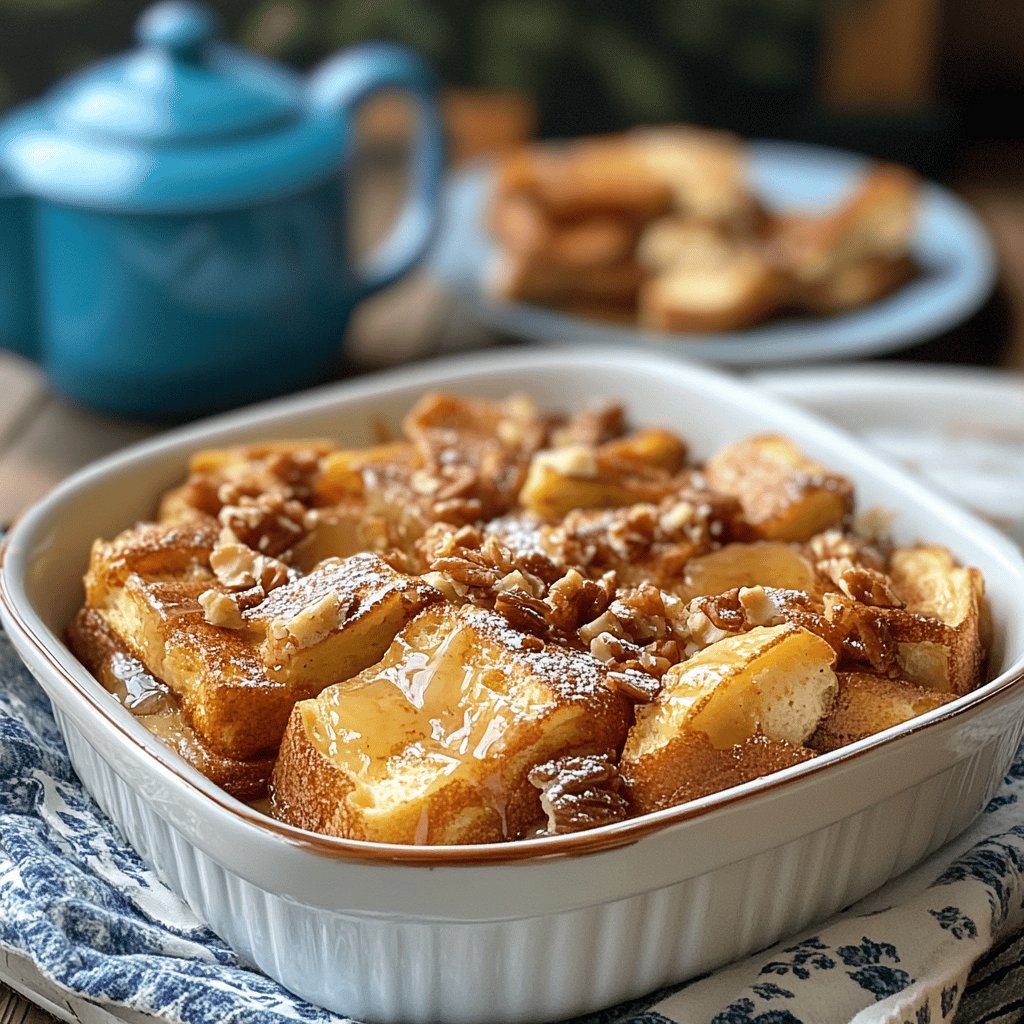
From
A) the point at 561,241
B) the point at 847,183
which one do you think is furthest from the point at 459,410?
the point at 847,183

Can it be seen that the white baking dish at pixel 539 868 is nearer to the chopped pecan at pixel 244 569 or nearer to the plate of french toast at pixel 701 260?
the chopped pecan at pixel 244 569

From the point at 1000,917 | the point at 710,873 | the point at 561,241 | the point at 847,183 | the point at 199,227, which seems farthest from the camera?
the point at 847,183

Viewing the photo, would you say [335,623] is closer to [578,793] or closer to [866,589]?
[578,793]

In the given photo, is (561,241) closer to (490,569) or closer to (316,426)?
(316,426)

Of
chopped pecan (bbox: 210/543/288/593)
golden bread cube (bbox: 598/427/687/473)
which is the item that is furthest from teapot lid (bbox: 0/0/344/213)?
chopped pecan (bbox: 210/543/288/593)

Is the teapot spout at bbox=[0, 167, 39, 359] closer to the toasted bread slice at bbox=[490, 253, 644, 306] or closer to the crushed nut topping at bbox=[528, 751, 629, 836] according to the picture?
the toasted bread slice at bbox=[490, 253, 644, 306]

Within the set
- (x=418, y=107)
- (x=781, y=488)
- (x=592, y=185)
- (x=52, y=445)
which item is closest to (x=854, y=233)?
(x=592, y=185)

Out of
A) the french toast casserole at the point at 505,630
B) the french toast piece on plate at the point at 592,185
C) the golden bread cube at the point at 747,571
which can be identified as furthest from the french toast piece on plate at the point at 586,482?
the french toast piece on plate at the point at 592,185
